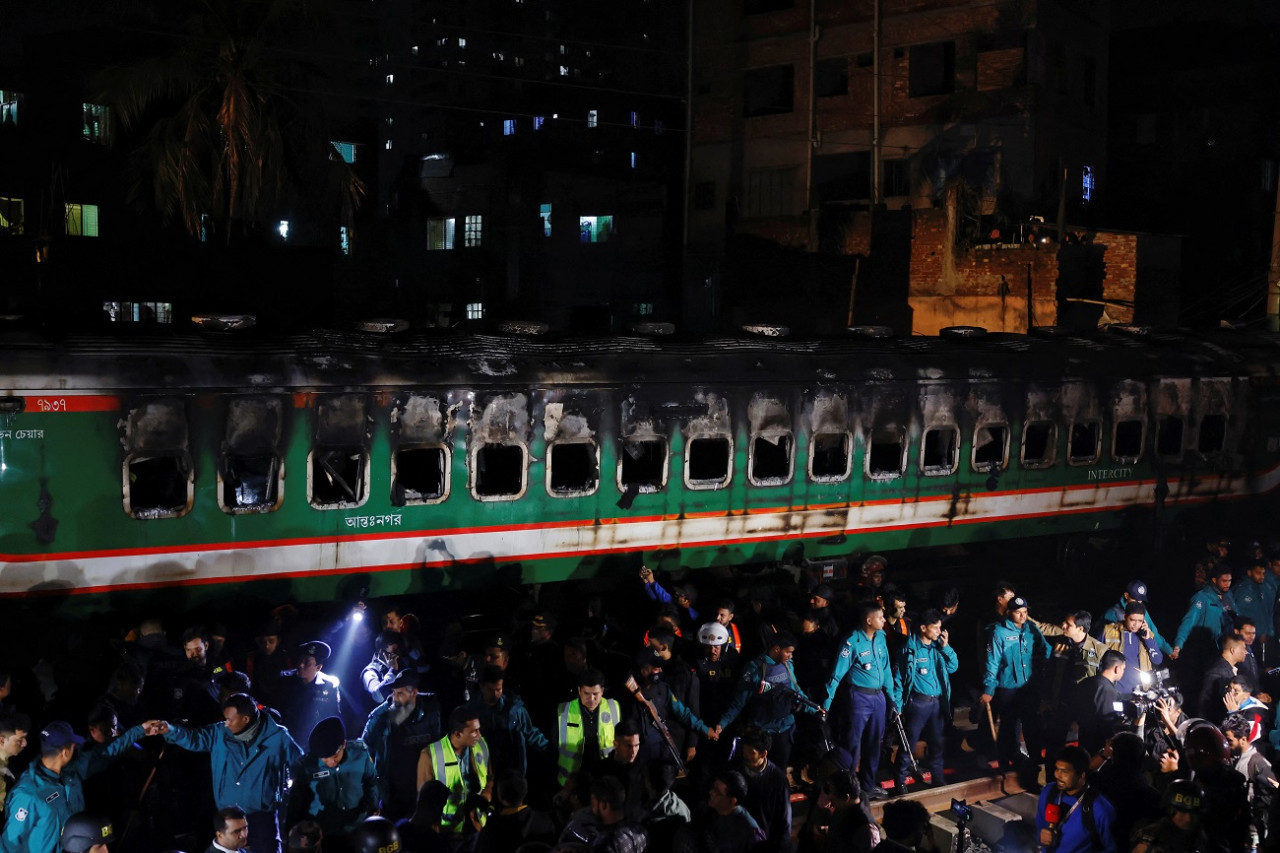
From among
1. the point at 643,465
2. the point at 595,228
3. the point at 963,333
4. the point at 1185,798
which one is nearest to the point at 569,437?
the point at 643,465

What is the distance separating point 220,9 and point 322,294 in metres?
7.66

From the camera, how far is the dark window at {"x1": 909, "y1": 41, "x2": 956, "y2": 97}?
32594 millimetres

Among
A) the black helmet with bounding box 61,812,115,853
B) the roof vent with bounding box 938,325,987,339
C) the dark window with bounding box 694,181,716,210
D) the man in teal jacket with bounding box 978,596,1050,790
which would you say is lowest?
the man in teal jacket with bounding box 978,596,1050,790

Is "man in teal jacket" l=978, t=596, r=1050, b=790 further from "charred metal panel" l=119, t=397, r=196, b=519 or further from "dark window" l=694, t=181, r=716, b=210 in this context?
"dark window" l=694, t=181, r=716, b=210

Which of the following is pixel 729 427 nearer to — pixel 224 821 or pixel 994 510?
pixel 994 510

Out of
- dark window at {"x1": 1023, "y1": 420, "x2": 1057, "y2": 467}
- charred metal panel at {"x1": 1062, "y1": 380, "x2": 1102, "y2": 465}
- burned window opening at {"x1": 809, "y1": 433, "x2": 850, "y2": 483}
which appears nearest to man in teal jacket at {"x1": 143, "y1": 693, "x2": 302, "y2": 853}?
burned window opening at {"x1": 809, "y1": 433, "x2": 850, "y2": 483}

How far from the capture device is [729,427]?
13.8 meters

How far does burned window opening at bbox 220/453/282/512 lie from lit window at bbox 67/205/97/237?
1549cm

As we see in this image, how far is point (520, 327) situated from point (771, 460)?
139 inches

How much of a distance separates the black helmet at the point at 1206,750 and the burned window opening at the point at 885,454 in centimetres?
774

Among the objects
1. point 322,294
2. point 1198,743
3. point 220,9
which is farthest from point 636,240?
point 1198,743

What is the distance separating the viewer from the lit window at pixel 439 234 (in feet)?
137

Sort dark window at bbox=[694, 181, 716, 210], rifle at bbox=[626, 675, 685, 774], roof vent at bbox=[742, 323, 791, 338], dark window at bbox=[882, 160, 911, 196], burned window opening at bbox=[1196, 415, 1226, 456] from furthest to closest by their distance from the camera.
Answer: dark window at bbox=[694, 181, 716, 210] → dark window at bbox=[882, 160, 911, 196] → burned window opening at bbox=[1196, 415, 1226, 456] → roof vent at bbox=[742, 323, 791, 338] → rifle at bbox=[626, 675, 685, 774]

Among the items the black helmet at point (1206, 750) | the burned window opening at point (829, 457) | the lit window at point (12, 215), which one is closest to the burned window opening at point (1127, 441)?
the burned window opening at point (829, 457)
